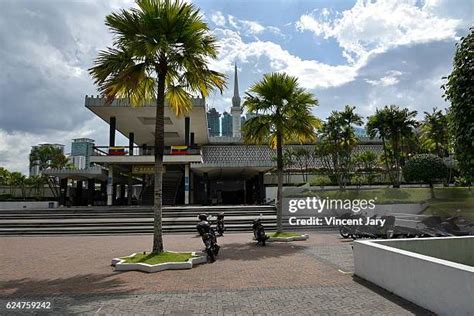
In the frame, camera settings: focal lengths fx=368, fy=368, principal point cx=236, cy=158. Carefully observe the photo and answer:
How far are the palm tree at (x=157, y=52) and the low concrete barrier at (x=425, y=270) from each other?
4877 millimetres

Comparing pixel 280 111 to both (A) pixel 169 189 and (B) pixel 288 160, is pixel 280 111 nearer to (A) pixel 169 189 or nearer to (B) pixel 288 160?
(A) pixel 169 189

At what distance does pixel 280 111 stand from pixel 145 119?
15.9 m

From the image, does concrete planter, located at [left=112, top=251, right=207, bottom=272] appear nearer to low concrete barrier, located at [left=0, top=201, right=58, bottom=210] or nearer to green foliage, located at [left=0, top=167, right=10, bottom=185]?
low concrete barrier, located at [left=0, top=201, right=58, bottom=210]

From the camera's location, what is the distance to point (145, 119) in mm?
27062

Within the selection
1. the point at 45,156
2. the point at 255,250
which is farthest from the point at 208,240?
the point at 45,156

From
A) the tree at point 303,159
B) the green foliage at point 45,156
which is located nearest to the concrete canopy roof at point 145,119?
the tree at point 303,159

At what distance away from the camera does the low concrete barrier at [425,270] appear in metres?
4.18

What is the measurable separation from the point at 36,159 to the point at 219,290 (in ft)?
152

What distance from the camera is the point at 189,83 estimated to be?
9.92 metres

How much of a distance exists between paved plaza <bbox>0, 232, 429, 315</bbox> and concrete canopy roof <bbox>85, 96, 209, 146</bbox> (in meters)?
12.9

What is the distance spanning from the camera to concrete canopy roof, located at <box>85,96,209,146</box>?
23.7 metres

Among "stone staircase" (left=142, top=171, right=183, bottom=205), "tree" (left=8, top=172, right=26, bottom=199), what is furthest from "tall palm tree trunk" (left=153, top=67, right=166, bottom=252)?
"tree" (left=8, top=172, right=26, bottom=199)

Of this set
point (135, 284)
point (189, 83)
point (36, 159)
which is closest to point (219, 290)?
point (135, 284)

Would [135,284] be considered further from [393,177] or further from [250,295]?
[393,177]
